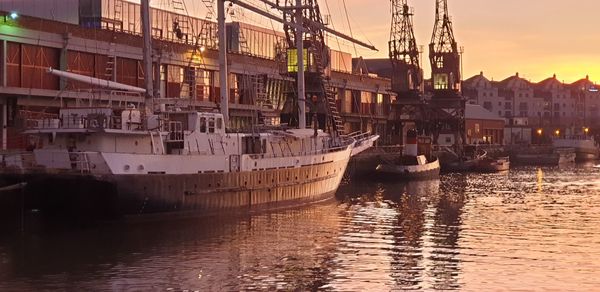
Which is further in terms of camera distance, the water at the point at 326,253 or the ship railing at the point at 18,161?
the ship railing at the point at 18,161

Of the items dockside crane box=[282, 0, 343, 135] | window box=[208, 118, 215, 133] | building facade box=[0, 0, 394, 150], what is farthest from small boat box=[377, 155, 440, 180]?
window box=[208, 118, 215, 133]

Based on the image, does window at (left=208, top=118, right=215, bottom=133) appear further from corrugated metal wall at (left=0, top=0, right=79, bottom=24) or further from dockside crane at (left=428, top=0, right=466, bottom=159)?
dockside crane at (left=428, top=0, right=466, bottom=159)

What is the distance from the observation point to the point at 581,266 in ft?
102

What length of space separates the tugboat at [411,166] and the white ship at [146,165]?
35.6m

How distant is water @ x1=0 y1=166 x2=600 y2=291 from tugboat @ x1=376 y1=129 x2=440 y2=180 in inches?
1255

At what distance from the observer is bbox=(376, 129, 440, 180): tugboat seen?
85600 mm

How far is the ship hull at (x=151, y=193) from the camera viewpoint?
131 feet

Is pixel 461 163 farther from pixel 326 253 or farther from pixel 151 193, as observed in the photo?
pixel 326 253

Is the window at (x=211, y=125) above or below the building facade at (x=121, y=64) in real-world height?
below

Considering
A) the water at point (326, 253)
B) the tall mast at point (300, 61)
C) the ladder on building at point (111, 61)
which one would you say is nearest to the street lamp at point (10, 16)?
the ladder on building at point (111, 61)

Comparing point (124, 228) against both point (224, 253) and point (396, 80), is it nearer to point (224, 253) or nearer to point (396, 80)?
point (224, 253)

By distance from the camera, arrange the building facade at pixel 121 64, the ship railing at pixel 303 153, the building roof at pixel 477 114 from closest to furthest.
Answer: the ship railing at pixel 303 153 → the building facade at pixel 121 64 → the building roof at pixel 477 114

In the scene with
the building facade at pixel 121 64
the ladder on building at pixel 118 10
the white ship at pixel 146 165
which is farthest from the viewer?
the ladder on building at pixel 118 10

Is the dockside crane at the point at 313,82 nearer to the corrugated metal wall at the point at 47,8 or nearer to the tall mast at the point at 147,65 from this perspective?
the corrugated metal wall at the point at 47,8
